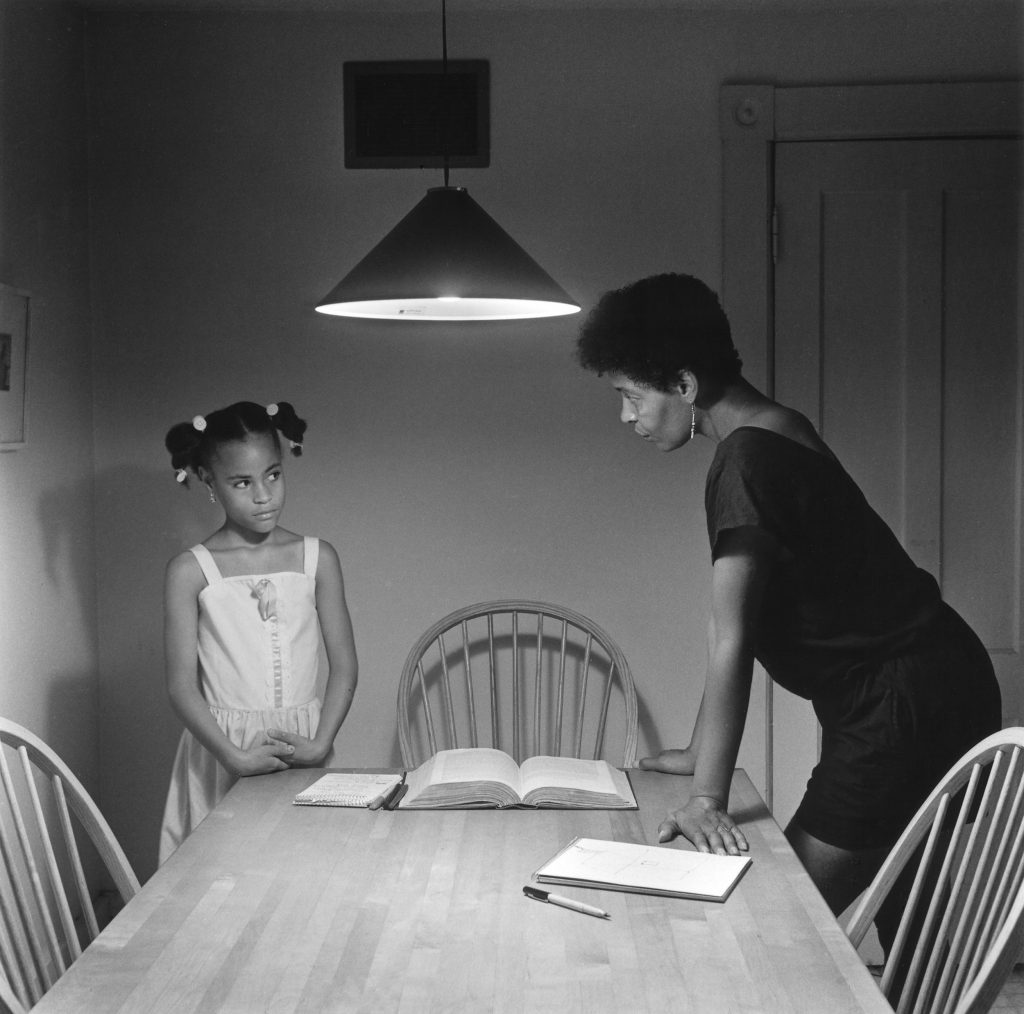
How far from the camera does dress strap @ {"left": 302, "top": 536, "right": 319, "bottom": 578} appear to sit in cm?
253

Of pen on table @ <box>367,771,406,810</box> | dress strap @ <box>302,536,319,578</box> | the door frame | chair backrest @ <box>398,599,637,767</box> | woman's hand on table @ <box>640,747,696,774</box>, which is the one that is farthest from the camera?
chair backrest @ <box>398,599,637,767</box>

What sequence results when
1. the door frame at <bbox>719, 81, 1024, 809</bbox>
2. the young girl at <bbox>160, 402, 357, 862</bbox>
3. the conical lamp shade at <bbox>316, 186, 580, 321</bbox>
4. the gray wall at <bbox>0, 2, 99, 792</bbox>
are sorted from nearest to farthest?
1. the conical lamp shade at <bbox>316, 186, 580, 321</bbox>
2. the young girl at <bbox>160, 402, 357, 862</bbox>
3. the gray wall at <bbox>0, 2, 99, 792</bbox>
4. the door frame at <bbox>719, 81, 1024, 809</bbox>

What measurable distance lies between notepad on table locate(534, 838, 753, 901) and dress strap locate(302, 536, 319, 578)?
96 centimetres

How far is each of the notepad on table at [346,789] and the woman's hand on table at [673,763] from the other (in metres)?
0.44

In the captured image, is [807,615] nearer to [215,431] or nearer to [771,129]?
[215,431]

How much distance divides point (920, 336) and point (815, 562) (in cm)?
138

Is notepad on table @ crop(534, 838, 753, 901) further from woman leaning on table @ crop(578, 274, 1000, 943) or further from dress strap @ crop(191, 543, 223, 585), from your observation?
dress strap @ crop(191, 543, 223, 585)

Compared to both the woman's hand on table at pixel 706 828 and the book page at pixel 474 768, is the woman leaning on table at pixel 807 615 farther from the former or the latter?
the book page at pixel 474 768

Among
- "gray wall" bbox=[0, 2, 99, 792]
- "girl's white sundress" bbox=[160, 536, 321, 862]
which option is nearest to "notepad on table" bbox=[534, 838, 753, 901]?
"girl's white sundress" bbox=[160, 536, 321, 862]

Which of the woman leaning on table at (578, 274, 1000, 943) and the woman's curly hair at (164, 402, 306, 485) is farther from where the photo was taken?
the woman's curly hair at (164, 402, 306, 485)

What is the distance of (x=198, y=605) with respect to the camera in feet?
8.09

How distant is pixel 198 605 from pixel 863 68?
2.01m

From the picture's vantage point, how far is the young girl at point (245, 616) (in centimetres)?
243

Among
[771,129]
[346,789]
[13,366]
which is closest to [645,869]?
[346,789]
